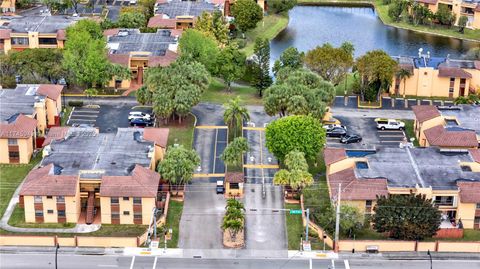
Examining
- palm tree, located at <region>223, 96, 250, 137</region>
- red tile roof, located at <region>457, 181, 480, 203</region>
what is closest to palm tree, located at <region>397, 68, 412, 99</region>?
palm tree, located at <region>223, 96, 250, 137</region>

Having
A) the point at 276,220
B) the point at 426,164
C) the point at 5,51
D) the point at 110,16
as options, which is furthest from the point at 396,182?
the point at 110,16

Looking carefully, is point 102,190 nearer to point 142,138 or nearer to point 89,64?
point 142,138

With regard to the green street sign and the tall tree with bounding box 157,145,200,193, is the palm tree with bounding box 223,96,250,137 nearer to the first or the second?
the tall tree with bounding box 157,145,200,193

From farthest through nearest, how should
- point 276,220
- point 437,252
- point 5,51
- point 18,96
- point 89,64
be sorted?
point 5,51
point 89,64
point 18,96
point 276,220
point 437,252

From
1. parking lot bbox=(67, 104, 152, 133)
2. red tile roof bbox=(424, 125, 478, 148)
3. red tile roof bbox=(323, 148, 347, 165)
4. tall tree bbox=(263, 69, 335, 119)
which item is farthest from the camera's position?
parking lot bbox=(67, 104, 152, 133)

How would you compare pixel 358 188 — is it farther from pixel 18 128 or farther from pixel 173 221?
pixel 18 128

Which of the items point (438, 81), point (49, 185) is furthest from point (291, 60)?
point (49, 185)
